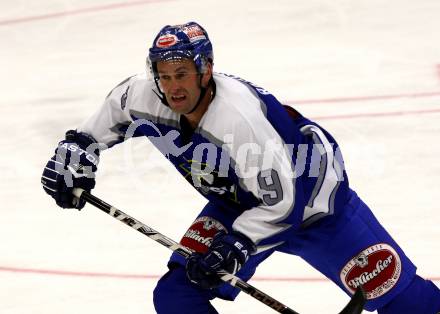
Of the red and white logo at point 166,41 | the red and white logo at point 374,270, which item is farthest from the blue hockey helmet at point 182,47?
the red and white logo at point 374,270

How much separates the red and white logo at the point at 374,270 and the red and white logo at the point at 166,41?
3.19ft

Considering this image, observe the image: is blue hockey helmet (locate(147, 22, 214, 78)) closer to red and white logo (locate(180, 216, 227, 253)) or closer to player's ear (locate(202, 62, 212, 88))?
player's ear (locate(202, 62, 212, 88))

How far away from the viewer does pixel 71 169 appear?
12.2 ft

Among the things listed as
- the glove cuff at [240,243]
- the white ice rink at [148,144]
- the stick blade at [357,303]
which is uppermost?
the glove cuff at [240,243]

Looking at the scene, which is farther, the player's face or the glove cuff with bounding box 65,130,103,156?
the glove cuff with bounding box 65,130,103,156

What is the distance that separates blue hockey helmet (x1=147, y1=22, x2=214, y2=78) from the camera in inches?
131

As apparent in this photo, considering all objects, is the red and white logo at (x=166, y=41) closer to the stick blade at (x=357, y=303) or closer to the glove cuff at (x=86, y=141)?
the glove cuff at (x=86, y=141)

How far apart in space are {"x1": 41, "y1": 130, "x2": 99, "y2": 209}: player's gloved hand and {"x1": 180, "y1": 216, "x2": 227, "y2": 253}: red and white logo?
1.40 feet

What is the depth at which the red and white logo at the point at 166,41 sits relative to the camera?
3.35 metres

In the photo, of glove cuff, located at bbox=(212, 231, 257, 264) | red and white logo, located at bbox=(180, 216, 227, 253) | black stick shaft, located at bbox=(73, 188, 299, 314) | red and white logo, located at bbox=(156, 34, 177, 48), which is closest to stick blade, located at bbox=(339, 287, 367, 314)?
black stick shaft, located at bbox=(73, 188, 299, 314)

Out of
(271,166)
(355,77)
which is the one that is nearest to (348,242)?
(271,166)

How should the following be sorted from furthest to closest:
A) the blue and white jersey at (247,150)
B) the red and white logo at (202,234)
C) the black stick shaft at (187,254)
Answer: the red and white logo at (202,234) < the black stick shaft at (187,254) < the blue and white jersey at (247,150)

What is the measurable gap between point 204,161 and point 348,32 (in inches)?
160

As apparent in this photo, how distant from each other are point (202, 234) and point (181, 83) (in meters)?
0.59
